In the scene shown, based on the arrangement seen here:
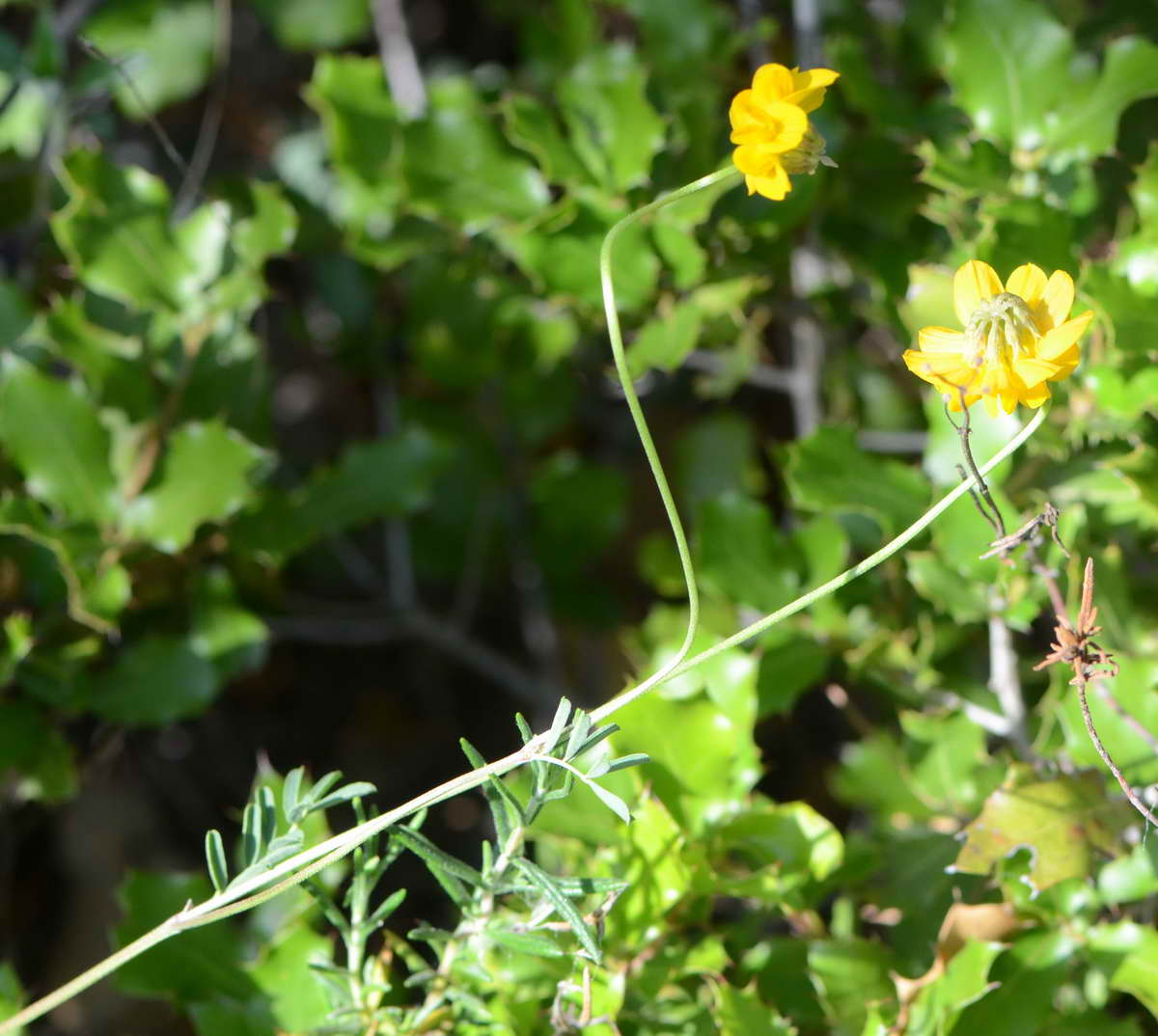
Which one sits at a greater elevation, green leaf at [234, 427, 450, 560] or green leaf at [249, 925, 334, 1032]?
green leaf at [234, 427, 450, 560]

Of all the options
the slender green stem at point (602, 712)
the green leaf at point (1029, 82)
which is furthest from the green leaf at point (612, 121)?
the slender green stem at point (602, 712)

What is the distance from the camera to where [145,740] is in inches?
69.8

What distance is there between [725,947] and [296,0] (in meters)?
1.63

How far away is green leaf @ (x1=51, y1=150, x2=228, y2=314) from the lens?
1340mm

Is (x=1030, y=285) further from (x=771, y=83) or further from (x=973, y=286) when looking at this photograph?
(x=771, y=83)

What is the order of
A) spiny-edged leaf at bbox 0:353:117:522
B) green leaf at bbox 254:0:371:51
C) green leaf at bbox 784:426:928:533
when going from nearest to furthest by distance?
green leaf at bbox 784:426:928:533 → spiny-edged leaf at bbox 0:353:117:522 → green leaf at bbox 254:0:371:51

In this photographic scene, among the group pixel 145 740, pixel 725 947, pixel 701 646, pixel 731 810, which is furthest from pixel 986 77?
pixel 145 740

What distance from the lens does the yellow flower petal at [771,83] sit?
2.72 feet

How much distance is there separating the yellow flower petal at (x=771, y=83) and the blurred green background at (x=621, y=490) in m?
0.35

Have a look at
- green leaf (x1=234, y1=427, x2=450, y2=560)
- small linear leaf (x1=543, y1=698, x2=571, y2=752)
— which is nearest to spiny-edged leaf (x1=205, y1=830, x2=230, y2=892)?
small linear leaf (x1=543, y1=698, x2=571, y2=752)

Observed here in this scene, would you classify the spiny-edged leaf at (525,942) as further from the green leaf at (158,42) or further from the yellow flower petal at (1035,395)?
the green leaf at (158,42)

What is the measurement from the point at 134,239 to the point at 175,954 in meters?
0.79

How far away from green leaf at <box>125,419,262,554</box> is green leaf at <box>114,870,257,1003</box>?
36 cm

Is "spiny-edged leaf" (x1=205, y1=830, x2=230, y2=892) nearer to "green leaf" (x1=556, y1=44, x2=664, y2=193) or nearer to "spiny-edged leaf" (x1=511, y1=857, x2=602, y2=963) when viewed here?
"spiny-edged leaf" (x1=511, y1=857, x2=602, y2=963)
